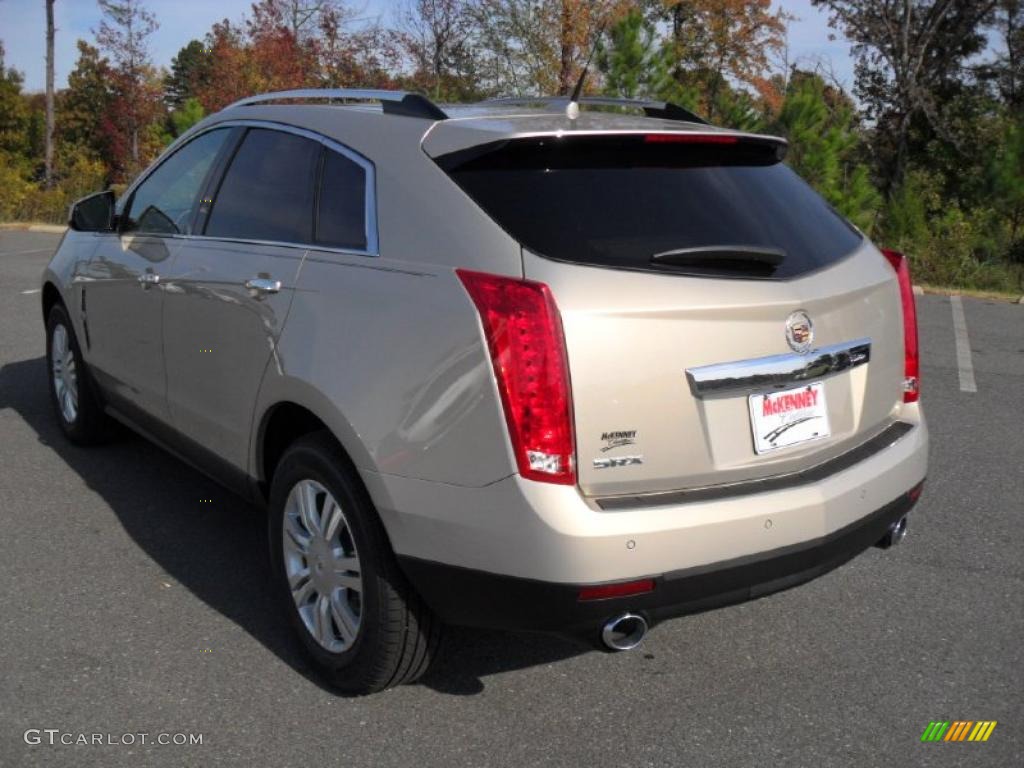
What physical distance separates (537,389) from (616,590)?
540 millimetres

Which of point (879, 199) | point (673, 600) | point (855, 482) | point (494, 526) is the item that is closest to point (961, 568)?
point (855, 482)

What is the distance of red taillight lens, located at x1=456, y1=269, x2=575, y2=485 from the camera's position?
104 inches

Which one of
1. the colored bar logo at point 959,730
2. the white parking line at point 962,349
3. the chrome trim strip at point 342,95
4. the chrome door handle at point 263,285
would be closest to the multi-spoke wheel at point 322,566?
the chrome door handle at point 263,285

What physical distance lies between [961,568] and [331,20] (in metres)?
24.3

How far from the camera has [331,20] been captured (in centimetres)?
2588

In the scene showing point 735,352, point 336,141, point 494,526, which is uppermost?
point 336,141

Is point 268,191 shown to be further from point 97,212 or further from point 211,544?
point 97,212

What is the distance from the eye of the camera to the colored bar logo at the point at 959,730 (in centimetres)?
313

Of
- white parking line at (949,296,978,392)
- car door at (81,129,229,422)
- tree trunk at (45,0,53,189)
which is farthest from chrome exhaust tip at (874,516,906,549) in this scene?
tree trunk at (45,0,53,189)

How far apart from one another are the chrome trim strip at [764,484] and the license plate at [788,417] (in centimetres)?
9

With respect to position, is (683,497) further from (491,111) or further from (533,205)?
(491,111)

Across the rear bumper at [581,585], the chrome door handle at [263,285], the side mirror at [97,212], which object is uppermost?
the side mirror at [97,212]

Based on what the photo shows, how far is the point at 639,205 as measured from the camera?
298 cm

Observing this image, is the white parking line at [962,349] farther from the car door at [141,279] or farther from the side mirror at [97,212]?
the side mirror at [97,212]
